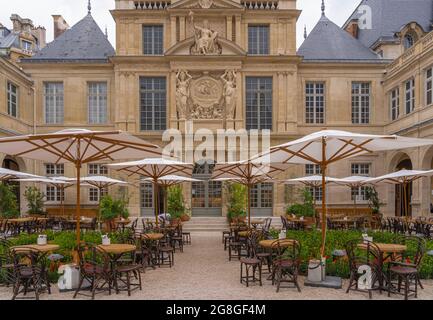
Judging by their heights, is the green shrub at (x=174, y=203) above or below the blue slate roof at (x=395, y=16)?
below

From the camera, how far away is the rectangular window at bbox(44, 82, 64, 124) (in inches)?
899

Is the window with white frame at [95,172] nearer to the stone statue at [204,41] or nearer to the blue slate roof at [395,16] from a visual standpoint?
the stone statue at [204,41]

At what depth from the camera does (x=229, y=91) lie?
856 inches

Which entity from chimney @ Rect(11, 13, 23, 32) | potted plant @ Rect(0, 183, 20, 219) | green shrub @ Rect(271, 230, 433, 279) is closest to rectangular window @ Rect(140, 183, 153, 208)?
potted plant @ Rect(0, 183, 20, 219)

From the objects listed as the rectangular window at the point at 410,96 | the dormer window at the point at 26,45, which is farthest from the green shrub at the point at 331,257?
the dormer window at the point at 26,45

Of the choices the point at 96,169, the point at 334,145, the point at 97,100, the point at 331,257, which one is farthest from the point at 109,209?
the point at 334,145

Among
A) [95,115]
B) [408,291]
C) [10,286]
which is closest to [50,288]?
[10,286]

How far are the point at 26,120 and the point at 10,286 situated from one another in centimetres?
1644

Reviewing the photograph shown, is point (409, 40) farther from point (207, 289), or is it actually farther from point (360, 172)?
point (207, 289)

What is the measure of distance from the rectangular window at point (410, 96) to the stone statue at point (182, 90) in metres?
10.9

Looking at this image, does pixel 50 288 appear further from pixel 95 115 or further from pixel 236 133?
pixel 95 115

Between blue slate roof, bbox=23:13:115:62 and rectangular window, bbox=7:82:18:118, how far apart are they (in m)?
2.23

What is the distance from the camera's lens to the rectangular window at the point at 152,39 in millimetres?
22469

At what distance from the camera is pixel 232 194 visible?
19.8 meters
